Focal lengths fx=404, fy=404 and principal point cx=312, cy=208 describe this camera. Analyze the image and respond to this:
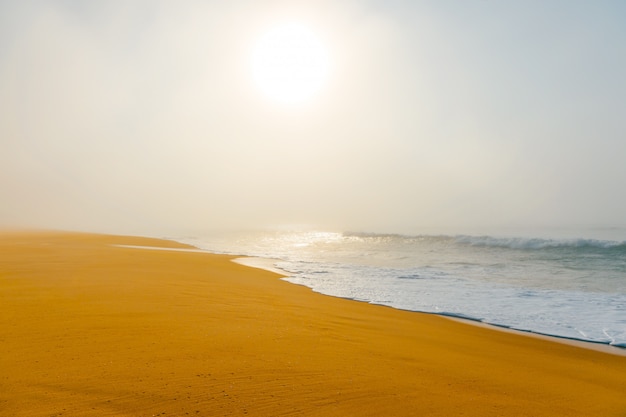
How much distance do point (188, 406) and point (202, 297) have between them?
5.13 metres

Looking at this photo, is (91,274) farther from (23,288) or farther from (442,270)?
(442,270)

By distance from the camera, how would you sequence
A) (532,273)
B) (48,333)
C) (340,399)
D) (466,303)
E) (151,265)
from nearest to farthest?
(340,399)
(48,333)
(466,303)
(151,265)
(532,273)

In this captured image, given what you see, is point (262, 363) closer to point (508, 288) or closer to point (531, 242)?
point (508, 288)

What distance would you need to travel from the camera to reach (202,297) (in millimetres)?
8406

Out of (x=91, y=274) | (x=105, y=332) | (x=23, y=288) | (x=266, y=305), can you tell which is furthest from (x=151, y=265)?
(x=105, y=332)

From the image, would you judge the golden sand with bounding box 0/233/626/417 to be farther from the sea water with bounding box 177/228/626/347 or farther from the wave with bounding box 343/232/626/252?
the wave with bounding box 343/232/626/252

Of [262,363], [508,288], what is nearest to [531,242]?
[508,288]

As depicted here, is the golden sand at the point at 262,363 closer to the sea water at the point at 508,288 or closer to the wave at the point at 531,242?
the sea water at the point at 508,288

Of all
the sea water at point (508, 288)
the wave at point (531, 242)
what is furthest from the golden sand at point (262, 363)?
the wave at point (531, 242)

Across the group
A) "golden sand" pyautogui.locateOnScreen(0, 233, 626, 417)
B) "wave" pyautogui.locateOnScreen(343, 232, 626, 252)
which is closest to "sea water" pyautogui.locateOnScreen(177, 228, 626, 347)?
"golden sand" pyautogui.locateOnScreen(0, 233, 626, 417)

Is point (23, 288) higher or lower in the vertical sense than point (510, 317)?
higher

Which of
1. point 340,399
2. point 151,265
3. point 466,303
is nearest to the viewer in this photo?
point 340,399

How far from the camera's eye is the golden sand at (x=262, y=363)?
360 centimetres

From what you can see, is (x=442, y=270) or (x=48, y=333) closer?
(x=48, y=333)
